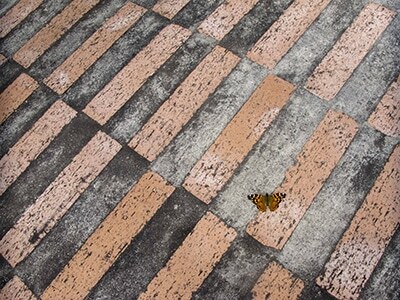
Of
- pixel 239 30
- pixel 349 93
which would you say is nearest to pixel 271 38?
pixel 239 30

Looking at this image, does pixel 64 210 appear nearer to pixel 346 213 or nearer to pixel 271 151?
pixel 271 151

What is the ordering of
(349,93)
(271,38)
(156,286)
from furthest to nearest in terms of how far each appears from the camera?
1. (271,38)
2. (349,93)
3. (156,286)

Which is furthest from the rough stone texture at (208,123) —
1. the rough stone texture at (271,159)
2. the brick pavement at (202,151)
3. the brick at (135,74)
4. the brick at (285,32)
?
the brick at (135,74)

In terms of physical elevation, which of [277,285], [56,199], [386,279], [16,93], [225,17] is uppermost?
[16,93]

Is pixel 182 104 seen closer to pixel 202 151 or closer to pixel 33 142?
pixel 202 151

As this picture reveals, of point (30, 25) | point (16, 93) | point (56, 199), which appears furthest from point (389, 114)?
point (30, 25)

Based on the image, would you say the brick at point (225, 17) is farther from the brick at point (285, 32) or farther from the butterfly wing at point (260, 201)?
the butterfly wing at point (260, 201)
